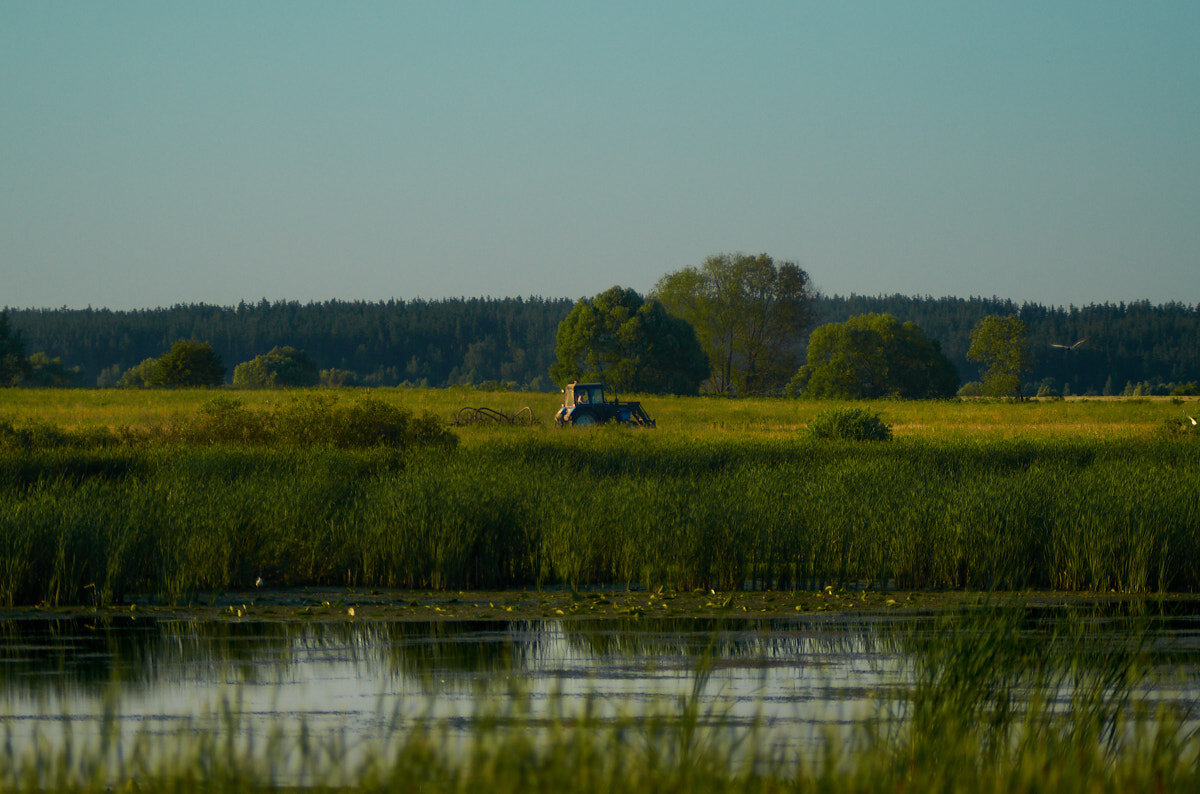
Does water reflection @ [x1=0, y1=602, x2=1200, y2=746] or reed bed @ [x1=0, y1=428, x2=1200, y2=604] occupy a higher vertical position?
reed bed @ [x1=0, y1=428, x2=1200, y2=604]

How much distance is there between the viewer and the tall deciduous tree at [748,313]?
9038cm

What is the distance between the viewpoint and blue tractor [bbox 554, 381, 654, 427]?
3784 cm

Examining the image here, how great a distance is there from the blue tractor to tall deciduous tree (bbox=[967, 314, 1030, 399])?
62228 millimetres

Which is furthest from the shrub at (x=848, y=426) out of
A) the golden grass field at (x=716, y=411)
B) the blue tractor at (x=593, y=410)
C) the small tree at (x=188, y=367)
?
the small tree at (x=188, y=367)

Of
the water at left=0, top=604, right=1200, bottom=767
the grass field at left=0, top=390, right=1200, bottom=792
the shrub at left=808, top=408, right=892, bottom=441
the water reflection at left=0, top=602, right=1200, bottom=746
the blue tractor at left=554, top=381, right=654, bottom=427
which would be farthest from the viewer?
the blue tractor at left=554, top=381, right=654, bottom=427

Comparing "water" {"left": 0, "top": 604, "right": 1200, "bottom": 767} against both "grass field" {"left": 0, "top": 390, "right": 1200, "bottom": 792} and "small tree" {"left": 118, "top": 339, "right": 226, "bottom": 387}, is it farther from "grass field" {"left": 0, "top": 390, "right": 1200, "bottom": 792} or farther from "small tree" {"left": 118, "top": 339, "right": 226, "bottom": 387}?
"small tree" {"left": 118, "top": 339, "right": 226, "bottom": 387}

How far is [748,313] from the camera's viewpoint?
9094 cm

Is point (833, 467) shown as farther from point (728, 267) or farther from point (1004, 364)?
point (1004, 364)

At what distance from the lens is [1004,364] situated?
96.4 meters

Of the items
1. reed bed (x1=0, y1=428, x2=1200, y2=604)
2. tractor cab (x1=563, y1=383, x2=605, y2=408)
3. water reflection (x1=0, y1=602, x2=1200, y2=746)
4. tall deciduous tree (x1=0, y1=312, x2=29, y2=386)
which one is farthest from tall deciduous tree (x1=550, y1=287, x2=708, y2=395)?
water reflection (x1=0, y1=602, x2=1200, y2=746)

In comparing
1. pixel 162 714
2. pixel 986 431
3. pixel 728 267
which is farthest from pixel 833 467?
pixel 728 267

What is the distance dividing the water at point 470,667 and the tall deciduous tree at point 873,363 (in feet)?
252

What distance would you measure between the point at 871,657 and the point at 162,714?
499 cm

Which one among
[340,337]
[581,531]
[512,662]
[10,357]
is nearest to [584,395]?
[581,531]
